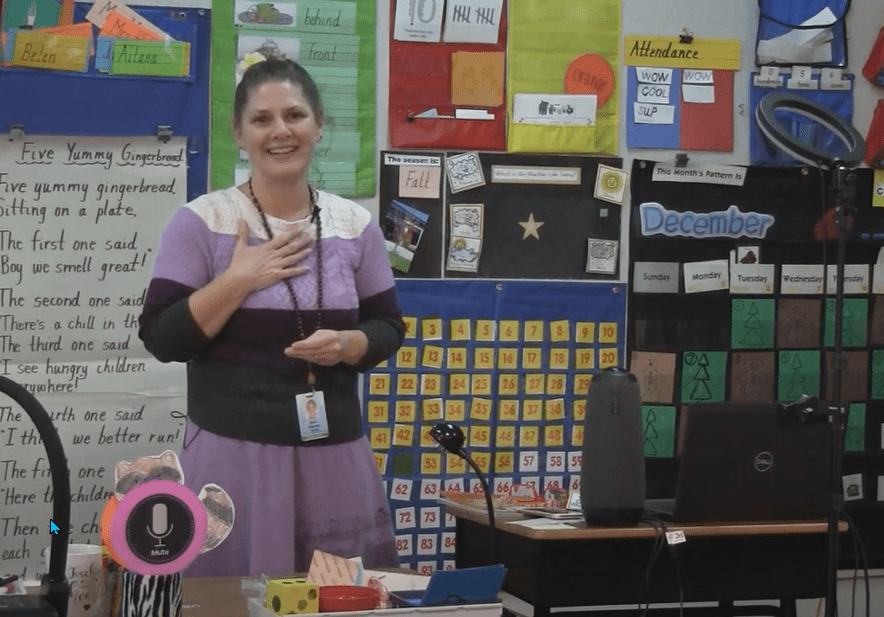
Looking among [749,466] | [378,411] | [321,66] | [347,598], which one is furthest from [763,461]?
[321,66]

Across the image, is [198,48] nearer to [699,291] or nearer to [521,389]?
[521,389]

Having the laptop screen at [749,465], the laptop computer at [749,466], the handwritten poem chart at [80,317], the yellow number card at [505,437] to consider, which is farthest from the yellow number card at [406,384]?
the laptop screen at [749,465]

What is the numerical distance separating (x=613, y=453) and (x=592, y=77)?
1.86 meters

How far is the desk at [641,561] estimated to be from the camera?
2525 mm

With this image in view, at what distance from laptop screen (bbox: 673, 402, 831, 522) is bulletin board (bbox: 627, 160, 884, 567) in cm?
144

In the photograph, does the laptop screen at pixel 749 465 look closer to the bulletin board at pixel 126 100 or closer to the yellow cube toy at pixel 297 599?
the yellow cube toy at pixel 297 599

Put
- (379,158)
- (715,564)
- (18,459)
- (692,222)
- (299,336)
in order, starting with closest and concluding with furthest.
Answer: (299,336)
(715,564)
(18,459)
(379,158)
(692,222)

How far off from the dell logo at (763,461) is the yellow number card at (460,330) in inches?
58.3

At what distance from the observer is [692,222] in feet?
13.6

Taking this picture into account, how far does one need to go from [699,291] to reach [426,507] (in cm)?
119

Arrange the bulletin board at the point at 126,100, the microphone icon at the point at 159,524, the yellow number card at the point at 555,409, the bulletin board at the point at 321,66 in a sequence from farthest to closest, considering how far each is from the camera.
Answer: the yellow number card at the point at 555,409, the bulletin board at the point at 321,66, the bulletin board at the point at 126,100, the microphone icon at the point at 159,524

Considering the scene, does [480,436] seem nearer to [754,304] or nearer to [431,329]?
[431,329]

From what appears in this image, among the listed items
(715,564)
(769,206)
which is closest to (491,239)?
(769,206)

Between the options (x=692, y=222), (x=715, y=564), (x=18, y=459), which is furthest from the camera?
(x=692, y=222)
